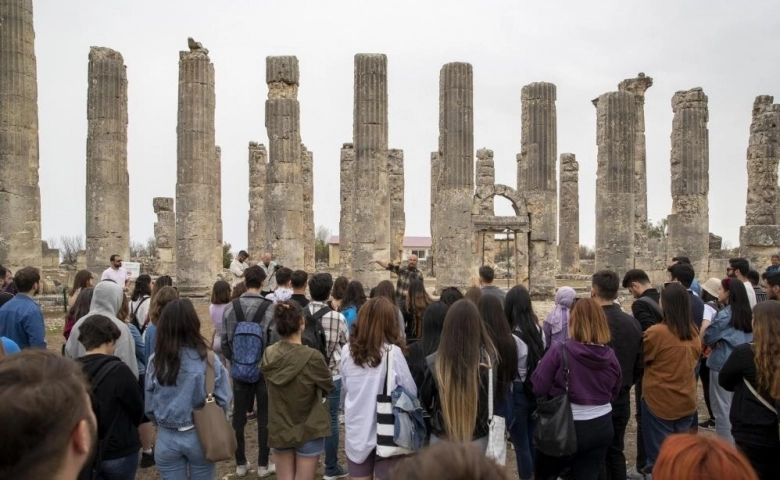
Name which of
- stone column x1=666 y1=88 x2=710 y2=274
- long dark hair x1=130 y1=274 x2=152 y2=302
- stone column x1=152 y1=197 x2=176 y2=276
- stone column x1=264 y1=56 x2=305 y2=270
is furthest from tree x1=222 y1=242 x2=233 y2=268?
long dark hair x1=130 y1=274 x2=152 y2=302

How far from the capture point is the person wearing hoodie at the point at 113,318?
18.1 ft

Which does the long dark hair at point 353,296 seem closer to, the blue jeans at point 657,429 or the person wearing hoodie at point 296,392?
the person wearing hoodie at point 296,392

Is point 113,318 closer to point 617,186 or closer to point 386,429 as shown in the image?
point 386,429

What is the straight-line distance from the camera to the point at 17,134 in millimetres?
21047

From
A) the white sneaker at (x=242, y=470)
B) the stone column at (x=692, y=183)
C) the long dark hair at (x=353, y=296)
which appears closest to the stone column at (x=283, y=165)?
the stone column at (x=692, y=183)

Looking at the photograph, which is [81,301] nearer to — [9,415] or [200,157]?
[9,415]

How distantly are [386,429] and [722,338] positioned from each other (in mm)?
3786

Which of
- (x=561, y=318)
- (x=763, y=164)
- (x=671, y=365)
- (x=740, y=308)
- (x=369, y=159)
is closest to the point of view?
(x=671, y=365)

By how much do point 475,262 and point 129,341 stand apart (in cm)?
1982

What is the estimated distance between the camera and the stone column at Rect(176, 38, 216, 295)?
2303 cm

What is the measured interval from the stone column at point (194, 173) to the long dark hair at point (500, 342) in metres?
19.1

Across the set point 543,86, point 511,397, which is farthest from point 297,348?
point 543,86

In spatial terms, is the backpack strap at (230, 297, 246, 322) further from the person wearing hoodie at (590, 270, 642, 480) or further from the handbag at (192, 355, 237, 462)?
the person wearing hoodie at (590, 270, 642, 480)

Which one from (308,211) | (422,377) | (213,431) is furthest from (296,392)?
(308,211)
